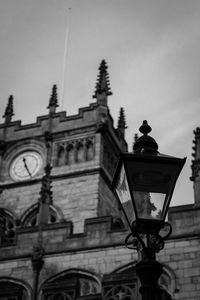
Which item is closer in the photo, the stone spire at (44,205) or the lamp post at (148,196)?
the lamp post at (148,196)

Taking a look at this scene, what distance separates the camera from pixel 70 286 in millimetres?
14438

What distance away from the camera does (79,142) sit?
24172 mm

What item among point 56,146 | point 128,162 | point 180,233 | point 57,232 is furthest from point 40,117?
point 128,162

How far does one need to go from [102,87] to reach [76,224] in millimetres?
6787

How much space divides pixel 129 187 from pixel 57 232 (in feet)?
34.4

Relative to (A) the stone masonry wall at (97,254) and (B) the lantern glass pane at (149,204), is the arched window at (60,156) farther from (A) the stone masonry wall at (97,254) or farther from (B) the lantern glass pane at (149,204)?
(B) the lantern glass pane at (149,204)

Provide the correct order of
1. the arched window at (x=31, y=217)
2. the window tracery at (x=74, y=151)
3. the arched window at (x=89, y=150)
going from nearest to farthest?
the arched window at (x=31, y=217) < the arched window at (x=89, y=150) < the window tracery at (x=74, y=151)

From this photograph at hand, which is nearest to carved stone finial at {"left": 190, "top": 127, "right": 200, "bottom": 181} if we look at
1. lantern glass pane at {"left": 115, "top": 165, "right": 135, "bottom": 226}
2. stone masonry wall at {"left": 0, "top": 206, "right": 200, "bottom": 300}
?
stone masonry wall at {"left": 0, "top": 206, "right": 200, "bottom": 300}

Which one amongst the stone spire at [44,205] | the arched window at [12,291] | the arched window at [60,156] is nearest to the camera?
the arched window at [12,291]

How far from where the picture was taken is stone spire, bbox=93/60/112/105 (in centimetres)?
2508

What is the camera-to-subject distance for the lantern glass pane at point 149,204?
17.4 ft

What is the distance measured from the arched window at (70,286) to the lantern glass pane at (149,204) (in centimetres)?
924

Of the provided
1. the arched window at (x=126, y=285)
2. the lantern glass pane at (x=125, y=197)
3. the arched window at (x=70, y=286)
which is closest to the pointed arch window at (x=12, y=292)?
the arched window at (x=70, y=286)

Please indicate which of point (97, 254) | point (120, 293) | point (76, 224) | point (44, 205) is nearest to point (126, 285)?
point (120, 293)
